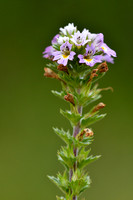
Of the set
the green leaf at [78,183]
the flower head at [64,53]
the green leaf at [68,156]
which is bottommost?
the green leaf at [78,183]

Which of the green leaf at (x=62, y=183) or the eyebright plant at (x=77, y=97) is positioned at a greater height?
the eyebright plant at (x=77, y=97)

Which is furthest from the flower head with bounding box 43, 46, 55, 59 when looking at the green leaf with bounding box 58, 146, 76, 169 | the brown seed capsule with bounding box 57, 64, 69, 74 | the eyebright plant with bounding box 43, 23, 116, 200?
the green leaf with bounding box 58, 146, 76, 169

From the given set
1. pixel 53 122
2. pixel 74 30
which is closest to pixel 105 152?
pixel 53 122

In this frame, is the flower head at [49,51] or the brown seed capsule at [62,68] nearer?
the brown seed capsule at [62,68]

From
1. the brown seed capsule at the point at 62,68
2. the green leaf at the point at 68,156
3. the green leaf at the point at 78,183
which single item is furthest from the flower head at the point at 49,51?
the green leaf at the point at 78,183

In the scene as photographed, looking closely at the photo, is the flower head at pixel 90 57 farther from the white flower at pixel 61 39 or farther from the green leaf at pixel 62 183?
the green leaf at pixel 62 183

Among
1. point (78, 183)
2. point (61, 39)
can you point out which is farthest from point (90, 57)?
A: point (78, 183)

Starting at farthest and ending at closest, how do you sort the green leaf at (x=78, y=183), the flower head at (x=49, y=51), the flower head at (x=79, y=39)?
the flower head at (x=49, y=51) → the flower head at (x=79, y=39) → the green leaf at (x=78, y=183)

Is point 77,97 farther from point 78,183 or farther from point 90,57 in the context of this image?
point 78,183

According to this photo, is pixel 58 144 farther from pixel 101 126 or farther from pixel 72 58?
pixel 72 58
